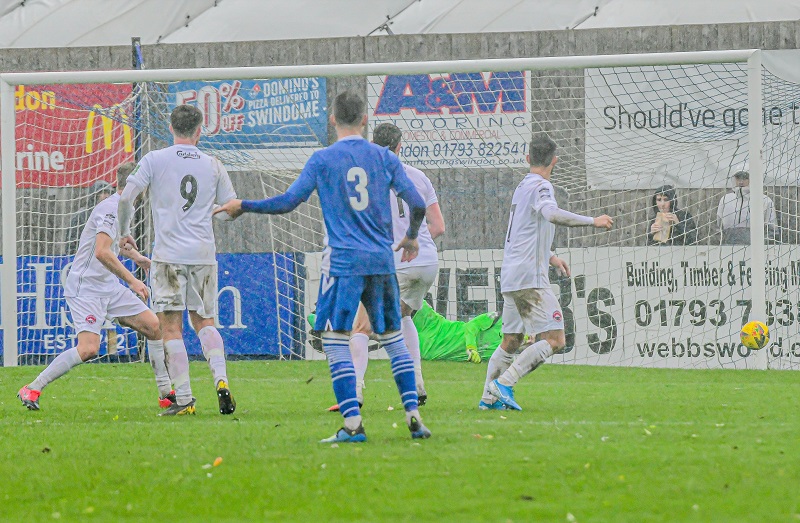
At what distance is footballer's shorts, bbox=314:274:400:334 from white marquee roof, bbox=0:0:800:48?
1117 centimetres

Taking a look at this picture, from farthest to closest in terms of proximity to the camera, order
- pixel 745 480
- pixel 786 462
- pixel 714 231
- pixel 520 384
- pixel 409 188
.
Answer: pixel 714 231
pixel 520 384
pixel 409 188
pixel 786 462
pixel 745 480

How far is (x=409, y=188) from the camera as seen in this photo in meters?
6.91

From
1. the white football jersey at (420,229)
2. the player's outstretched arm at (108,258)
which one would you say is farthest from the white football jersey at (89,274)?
the white football jersey at (420,229)

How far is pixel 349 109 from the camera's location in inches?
271

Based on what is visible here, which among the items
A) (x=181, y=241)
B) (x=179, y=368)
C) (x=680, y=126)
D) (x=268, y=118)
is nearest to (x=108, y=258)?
(x=181, y=241)

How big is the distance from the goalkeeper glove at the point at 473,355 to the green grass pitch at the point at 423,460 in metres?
3.85

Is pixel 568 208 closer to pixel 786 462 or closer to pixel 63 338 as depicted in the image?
pixel 63 338

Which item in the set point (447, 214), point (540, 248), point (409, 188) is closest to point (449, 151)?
point (447, 214)

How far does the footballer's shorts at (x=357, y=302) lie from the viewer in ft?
22.0

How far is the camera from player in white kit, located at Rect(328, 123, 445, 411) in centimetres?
922

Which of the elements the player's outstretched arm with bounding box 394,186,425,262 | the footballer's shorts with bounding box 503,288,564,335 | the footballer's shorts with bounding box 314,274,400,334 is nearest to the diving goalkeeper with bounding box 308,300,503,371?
the footballer's shorts with bounding box 503,288,564,335

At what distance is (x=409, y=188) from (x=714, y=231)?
26.1 feet

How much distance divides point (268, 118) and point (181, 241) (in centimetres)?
702

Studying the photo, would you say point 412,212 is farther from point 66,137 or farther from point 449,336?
point 66,137
